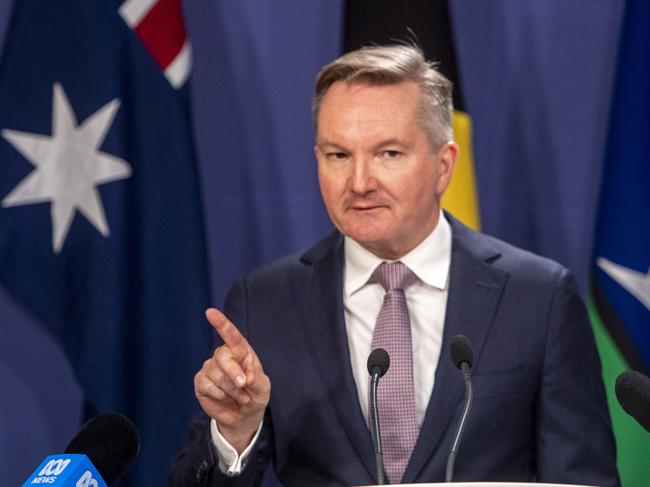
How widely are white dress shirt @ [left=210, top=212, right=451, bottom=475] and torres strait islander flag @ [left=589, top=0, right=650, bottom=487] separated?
0.93 meters

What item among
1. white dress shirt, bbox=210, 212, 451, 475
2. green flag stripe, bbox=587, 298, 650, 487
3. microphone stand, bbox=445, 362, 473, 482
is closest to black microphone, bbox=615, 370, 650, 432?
microphone stand, bbox=445, 362, 473, 482

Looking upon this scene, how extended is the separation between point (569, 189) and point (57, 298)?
179 cm

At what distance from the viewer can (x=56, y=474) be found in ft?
4.04

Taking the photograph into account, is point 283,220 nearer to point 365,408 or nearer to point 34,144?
point 34,144

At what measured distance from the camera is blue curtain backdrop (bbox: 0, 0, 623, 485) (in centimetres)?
310

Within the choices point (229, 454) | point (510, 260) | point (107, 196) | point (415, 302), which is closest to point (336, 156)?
point (415, 302)

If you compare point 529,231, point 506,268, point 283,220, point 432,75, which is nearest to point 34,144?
point 283,220

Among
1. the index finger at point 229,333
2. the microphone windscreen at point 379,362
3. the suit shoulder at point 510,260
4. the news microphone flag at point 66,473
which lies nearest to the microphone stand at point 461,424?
the microphone windscreen at point 379,362

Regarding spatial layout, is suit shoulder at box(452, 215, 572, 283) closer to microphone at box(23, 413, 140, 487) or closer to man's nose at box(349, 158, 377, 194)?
man's nose at box(349, 158, 377, 194)

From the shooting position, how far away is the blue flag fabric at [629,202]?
10.3ft

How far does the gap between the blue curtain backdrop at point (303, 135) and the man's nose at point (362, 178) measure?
1060 mm

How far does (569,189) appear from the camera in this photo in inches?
140

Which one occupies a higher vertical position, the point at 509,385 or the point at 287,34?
the point at 287,34

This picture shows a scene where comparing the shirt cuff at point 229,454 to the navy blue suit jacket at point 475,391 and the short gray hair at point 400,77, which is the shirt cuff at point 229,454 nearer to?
the navy blue suit jacket at point 475,391
